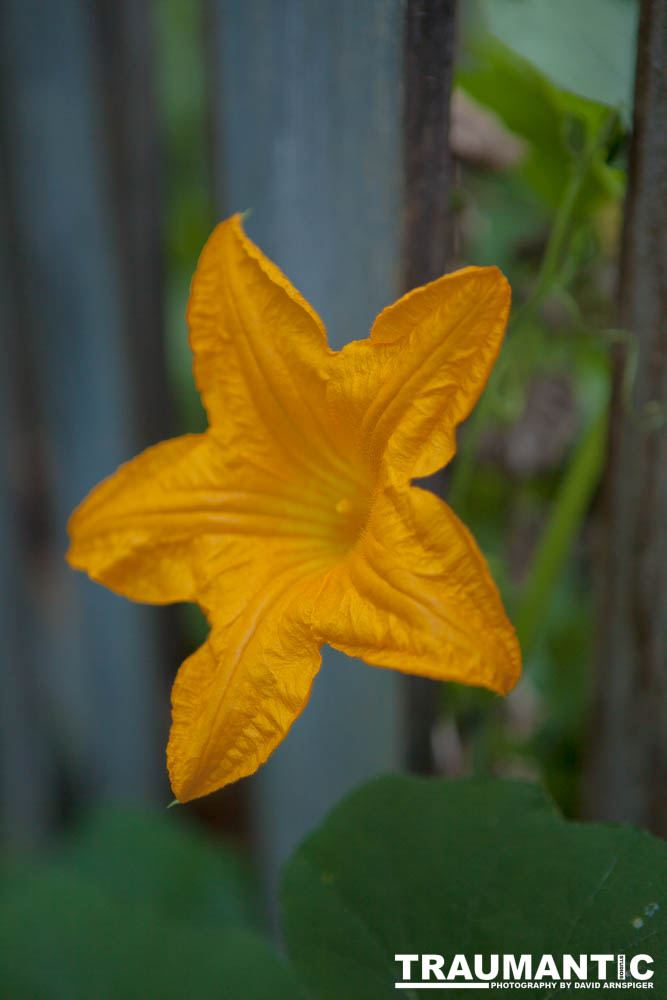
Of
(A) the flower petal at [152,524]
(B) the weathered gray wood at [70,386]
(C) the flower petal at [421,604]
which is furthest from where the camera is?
(B) the weathered gray wood at [70,386]

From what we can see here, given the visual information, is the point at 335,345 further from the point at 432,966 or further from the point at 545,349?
the point at 432,966

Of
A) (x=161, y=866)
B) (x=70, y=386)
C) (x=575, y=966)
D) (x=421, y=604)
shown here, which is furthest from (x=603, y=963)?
(x=70, y=386)

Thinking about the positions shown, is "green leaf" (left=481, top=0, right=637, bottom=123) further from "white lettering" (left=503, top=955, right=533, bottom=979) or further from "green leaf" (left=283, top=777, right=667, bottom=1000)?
"white lettering" (left=503, top=955, right=533, bottom=979)

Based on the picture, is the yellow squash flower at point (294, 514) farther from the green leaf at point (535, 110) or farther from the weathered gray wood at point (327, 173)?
the green leaf at point (535, 110)

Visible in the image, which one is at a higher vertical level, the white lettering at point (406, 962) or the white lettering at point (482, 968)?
the white lettering at point (482, 968)

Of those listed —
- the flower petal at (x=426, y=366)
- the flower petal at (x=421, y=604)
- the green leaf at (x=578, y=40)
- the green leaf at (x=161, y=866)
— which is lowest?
the green leaf at (x=161, y=866)

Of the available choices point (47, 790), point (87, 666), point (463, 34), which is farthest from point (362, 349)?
point (47, 790)

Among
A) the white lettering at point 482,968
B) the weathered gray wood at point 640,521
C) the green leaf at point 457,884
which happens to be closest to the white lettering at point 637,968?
the green leaf at point 457,884
